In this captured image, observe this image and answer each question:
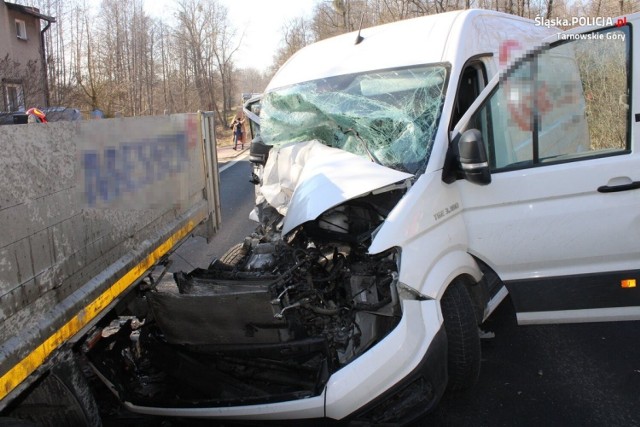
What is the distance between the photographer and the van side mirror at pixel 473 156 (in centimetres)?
305

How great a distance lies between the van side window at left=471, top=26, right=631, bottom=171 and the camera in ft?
11.0

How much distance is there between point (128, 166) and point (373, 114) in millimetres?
1699

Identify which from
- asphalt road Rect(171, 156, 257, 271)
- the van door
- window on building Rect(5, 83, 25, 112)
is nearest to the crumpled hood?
the van door

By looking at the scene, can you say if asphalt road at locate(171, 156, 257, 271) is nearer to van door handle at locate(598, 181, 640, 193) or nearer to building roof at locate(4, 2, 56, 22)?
van door handle at locate(598, 181, 640, 193)

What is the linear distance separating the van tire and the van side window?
92cm

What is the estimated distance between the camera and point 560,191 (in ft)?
10.9

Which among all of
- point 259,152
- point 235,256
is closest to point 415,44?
point 259,152

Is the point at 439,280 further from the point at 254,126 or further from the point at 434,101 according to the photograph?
the point at 254,126

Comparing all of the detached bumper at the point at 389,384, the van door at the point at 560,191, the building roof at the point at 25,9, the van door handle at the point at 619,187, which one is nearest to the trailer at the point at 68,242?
the detached bumper at the point at 389,384

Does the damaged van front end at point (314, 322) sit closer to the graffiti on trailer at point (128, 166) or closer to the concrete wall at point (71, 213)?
the concrete wall at point (71, 213)

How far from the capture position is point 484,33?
391cm

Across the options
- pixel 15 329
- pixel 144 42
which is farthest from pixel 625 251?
pixel 144 42

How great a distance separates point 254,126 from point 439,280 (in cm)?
360

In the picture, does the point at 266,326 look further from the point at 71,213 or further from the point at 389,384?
the point at 71,213
